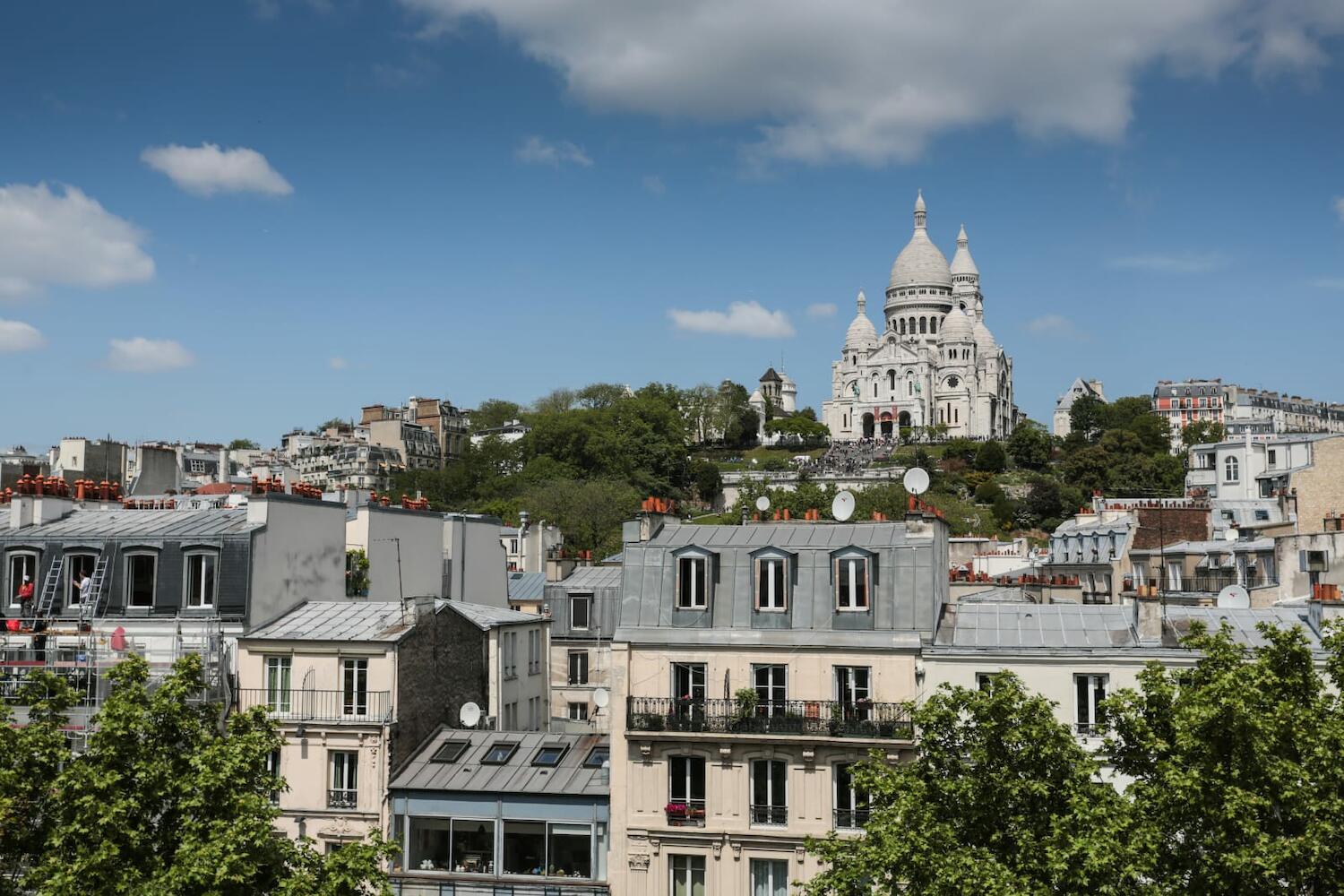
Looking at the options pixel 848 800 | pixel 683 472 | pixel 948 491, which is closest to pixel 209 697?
pixel 848 800

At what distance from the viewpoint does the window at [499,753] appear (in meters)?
28.9

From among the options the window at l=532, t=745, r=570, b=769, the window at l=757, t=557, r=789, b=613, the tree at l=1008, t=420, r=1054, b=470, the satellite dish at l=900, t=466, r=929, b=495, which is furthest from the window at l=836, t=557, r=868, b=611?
the tree at l=1008, t=420, r=1054, b=470

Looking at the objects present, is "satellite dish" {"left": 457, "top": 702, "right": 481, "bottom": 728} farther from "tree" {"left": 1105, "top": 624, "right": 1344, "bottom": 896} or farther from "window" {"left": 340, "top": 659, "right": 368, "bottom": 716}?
"tree" {"left": 1105, "top": 624, "right": 1344, "bottom": 896}

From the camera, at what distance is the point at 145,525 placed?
32281mm

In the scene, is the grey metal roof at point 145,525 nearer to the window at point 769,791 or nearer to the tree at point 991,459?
the window at point 769,791

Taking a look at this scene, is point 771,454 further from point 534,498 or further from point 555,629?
point 555,629

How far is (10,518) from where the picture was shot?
1314 inches

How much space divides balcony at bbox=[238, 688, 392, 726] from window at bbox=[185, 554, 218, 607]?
2.65 meters

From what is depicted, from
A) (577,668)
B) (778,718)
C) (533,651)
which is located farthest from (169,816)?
(577,668)

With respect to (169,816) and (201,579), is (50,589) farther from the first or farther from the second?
(169,816)

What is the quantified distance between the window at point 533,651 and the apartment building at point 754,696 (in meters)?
9.40

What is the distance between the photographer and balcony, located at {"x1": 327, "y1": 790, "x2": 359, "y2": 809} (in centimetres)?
2812

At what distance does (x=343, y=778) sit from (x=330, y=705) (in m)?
1.54

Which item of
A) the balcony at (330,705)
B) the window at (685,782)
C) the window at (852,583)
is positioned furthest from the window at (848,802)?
the balcony at (330,705)
